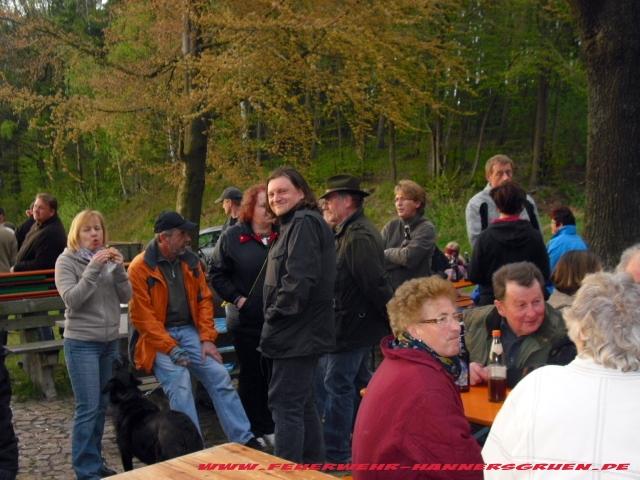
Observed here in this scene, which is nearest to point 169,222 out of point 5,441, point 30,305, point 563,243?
point 5,441

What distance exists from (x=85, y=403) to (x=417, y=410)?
9.84ft

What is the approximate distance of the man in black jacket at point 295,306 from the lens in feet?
15.6

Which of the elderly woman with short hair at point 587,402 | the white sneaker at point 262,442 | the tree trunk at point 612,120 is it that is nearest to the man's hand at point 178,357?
the white sneaker at point 262,442

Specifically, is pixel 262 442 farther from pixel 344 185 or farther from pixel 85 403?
pixel 344 185

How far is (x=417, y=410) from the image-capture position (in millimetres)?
2865

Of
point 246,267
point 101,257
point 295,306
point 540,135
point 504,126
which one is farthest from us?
point 504,126

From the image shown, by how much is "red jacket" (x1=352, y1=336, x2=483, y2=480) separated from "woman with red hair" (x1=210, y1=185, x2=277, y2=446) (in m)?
2.77

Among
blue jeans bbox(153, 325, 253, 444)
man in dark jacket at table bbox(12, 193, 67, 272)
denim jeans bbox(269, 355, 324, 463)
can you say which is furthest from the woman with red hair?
man in dark jacket at table bbox(12, 193, 67, 272)

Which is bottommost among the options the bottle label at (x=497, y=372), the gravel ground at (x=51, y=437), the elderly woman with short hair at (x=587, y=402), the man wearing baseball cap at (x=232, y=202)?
the gravel ground at (x=51, y=437)

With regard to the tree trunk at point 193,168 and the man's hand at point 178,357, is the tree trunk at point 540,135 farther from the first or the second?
the man's hand at point 178,357

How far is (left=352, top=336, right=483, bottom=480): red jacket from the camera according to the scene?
2.83m

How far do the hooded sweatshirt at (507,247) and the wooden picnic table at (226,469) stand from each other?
118 inches

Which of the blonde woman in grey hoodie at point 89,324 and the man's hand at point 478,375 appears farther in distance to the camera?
the blonde woman in grey hoodie at point 89,324

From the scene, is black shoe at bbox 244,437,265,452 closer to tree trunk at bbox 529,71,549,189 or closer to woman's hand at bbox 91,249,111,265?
woman's hand at bbox 91,249,111,265
